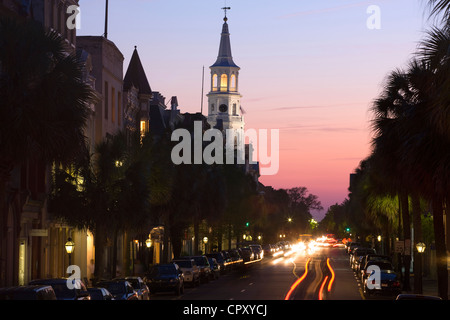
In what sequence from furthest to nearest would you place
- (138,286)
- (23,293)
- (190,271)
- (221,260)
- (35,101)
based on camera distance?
(221,260), (190,271), (138,286), (35,101), (23,293)

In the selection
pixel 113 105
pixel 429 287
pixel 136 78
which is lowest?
pixel 429 287

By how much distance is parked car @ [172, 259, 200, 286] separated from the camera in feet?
170

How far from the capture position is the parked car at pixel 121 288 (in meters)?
30.7

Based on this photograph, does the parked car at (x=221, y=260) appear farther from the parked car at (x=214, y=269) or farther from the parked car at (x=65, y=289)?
the parked car at (x=65, y=289)

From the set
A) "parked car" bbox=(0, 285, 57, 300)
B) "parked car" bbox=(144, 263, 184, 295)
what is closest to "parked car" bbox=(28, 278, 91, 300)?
"parked car" bbox=(0, 285, 57, 300)

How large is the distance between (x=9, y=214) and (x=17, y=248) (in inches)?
61.3

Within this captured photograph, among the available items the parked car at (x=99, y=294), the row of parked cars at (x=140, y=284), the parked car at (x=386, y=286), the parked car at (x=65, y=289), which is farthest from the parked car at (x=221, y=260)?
the parked car at (x=65, y=289)

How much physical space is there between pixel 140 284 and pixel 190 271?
18367 millimetres

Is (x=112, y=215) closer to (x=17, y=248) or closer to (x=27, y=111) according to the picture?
(x=17, y=248)

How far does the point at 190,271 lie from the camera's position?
171ft

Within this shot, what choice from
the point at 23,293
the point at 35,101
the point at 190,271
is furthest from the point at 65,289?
the point at 190,271

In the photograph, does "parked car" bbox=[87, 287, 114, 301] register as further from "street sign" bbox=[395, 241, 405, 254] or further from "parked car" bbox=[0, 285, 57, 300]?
"street sign" bbox=[395, 241, 405, 254]

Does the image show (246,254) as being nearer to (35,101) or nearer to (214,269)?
(214,269)

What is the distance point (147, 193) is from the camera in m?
47.8
